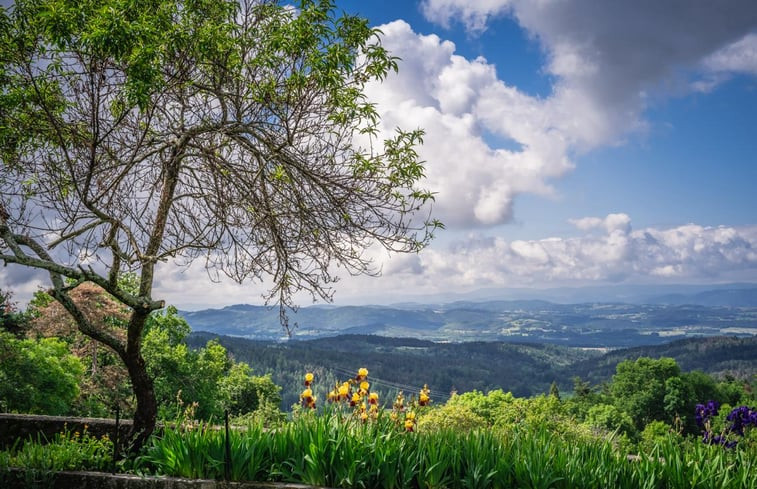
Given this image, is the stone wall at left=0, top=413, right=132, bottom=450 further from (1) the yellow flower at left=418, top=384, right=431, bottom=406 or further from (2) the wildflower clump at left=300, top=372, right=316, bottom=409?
(1) the yellow flower at left=418, top=384, right=431, bottom=406

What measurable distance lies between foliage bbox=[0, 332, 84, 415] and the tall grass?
272 inches

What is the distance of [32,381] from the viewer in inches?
411

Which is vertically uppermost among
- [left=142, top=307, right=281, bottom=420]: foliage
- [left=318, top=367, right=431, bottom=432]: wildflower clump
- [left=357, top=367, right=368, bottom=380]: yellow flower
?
[left=357, top=367, right=368, bottom=380]: yellow flower

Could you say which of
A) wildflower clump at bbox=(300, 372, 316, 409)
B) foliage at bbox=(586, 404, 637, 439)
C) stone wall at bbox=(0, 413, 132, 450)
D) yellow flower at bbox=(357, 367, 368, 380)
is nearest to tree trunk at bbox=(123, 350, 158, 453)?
stone wall at bbox=(0, 413, 132, 450)

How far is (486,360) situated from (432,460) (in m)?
166

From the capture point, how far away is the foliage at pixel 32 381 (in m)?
10.2

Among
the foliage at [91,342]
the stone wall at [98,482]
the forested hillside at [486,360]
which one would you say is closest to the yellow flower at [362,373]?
the stone wall at [98,482]

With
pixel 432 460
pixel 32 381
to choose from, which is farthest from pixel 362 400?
pixel 32 381

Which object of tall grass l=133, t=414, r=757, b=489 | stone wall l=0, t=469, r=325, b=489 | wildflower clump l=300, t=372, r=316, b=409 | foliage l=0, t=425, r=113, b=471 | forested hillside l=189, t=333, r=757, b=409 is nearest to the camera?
tall grass l=133, t=414, r=757, b=489

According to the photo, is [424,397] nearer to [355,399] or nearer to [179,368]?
[355,399]

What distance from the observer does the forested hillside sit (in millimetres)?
106700

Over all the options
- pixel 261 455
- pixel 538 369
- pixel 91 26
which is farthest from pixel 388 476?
pixel 538 369

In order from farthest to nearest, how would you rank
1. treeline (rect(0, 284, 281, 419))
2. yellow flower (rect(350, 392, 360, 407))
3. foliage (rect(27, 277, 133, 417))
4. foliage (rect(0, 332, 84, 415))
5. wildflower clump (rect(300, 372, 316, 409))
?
foliage (rect(27, 277, 133, 417)), treeline (rect(0, 284, 281, 419)), foliage (rect(0, 332, 84, 415)), yellow flower (rect(350, 392, 360, 407)), wildflower clump (rect(300, 372, 316, 409))

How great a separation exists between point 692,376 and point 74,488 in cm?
5658
